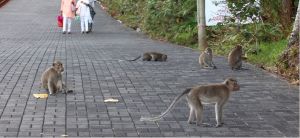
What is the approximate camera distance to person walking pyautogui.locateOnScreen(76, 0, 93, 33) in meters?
24.8

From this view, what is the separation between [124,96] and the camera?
949cm

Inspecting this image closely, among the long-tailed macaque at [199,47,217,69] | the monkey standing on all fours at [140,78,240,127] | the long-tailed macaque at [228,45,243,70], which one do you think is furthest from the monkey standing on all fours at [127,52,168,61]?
the monkey standing on all fours at [140,78,240,127]

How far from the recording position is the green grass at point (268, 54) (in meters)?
13.9

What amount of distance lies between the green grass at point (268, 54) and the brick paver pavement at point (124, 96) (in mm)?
620

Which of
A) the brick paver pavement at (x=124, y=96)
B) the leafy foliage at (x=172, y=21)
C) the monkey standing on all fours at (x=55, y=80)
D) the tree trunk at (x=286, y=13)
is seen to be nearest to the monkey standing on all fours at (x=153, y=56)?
the brick paver pavement at (x=124, y=96)

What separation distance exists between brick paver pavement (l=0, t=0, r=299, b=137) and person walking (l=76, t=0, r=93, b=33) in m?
6.18

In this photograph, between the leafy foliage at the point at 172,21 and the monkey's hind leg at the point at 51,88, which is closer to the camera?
the monkey's hind leg at the point at 51,88

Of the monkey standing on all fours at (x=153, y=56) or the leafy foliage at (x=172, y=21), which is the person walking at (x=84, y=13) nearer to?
the leafy foliage at (x=172, y=21)

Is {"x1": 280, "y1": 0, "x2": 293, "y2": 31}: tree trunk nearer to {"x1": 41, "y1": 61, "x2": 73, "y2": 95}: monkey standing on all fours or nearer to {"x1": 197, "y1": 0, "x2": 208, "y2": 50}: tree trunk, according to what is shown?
{"x1": 197, "y1": 0, "x2": 208, "y2": 50}: tree trunk

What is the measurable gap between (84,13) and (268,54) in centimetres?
1193

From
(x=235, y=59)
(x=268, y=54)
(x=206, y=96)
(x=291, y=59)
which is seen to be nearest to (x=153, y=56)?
(x=235, y=59)

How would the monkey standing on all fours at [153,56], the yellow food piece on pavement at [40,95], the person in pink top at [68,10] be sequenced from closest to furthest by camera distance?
the yellow food piece on pavement at [40,95] → the monkey standing on all fours at [153,56] → the person in pink top at [68,10]

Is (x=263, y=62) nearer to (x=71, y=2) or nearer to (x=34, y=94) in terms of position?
(x=34, y=94)

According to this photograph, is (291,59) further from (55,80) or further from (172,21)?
(172,21)
